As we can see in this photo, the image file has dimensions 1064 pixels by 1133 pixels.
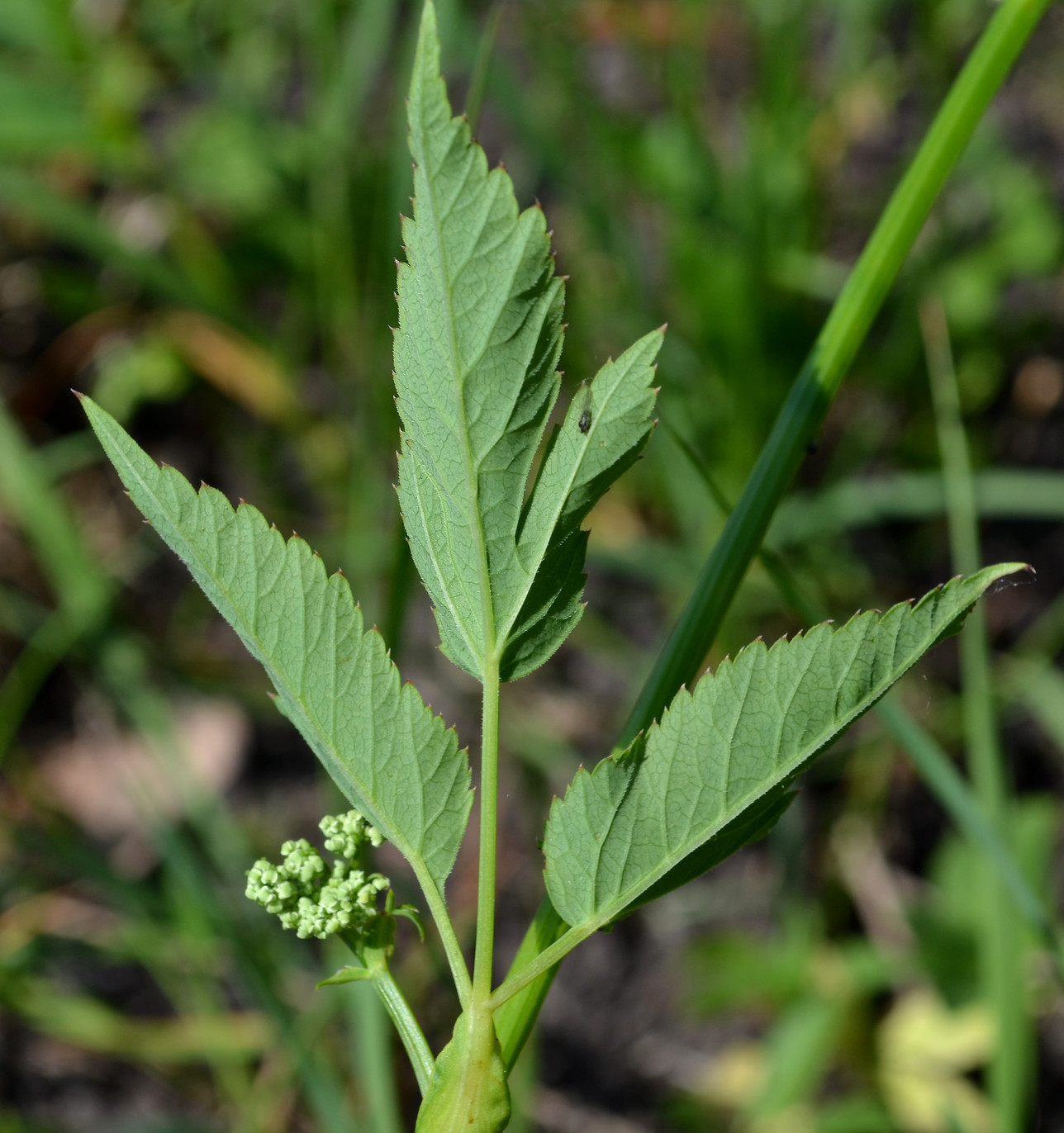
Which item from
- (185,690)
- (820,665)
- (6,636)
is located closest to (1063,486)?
(820,665)

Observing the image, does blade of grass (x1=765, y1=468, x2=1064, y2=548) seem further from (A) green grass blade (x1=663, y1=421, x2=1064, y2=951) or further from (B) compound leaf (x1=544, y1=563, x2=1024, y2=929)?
(B) compound leaf (x1=544, y1=563, x2=1024, y2=929)

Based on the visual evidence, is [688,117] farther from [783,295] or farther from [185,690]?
[185,690]

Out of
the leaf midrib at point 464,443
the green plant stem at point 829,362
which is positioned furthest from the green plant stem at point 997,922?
the leaf midrib at point 464,443

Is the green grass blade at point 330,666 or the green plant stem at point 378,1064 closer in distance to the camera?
the green grass blade at point 330,666

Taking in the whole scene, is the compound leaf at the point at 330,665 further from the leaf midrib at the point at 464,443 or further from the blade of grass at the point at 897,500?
the blade of grass at the point at 897,500

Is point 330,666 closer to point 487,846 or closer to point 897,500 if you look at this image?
point 487,846
